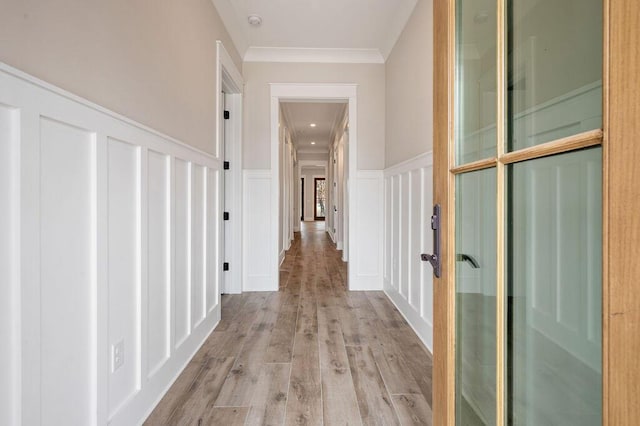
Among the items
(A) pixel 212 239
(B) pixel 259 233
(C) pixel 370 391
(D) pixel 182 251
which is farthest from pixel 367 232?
(D) pixel 182 251

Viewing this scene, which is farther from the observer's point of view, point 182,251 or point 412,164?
point 412,164

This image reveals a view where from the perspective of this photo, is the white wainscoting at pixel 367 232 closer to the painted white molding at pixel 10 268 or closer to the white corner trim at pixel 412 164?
the white corner trim at pixel 412 164

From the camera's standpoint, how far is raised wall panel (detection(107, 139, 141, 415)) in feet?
4.03

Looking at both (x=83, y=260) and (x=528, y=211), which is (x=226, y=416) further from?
(x=528, y=211)

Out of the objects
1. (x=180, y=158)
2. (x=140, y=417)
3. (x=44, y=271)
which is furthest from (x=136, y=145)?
(x=140, y=417)

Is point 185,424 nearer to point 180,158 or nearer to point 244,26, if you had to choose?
point 180,158

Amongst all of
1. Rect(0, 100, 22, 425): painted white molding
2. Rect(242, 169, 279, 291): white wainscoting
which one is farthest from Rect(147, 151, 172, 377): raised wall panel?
Rect(242, 169, 279, 291): white wainscoting

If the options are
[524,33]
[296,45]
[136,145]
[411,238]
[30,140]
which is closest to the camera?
[524,33]

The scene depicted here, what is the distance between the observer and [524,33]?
666mm

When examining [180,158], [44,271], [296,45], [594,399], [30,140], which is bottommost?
[594,399]

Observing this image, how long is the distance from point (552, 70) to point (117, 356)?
166 centimetres

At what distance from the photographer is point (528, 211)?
648 millimetres

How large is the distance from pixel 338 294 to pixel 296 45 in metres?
2.68

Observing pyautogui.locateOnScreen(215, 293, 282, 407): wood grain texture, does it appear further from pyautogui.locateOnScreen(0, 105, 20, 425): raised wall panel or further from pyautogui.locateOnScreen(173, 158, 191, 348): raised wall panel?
pyautogui.locateOnScreen(0, 105, 20, 425): raised wall panel
